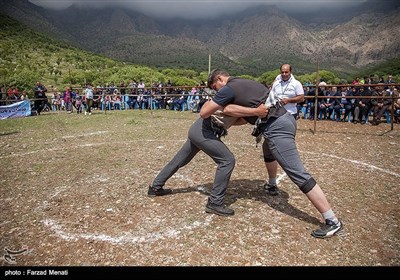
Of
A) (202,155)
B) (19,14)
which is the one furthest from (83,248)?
(19,14)

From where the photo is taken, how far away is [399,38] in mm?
184875

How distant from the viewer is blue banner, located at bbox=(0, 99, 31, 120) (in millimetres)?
18203

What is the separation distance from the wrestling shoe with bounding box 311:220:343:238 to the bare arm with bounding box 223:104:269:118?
1.58 meters

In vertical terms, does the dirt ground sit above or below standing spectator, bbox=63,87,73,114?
below

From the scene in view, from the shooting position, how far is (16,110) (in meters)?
19.0

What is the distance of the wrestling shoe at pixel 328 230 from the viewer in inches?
145

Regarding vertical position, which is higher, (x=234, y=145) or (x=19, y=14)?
(x=19, y=14)

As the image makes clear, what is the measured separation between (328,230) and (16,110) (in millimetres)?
20280

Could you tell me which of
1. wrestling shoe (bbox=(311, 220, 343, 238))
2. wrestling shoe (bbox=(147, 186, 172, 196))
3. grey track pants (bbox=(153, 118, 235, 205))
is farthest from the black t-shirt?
wrestling shoe (bbox=(147, 186, 172, 196))

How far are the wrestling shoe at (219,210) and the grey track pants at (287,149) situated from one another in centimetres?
99

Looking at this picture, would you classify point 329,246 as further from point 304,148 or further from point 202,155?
point 304,148

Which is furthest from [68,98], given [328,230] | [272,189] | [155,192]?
[328,230]

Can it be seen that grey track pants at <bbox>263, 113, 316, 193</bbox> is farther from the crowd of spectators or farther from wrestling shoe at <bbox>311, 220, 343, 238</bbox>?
the crowd of spectators
